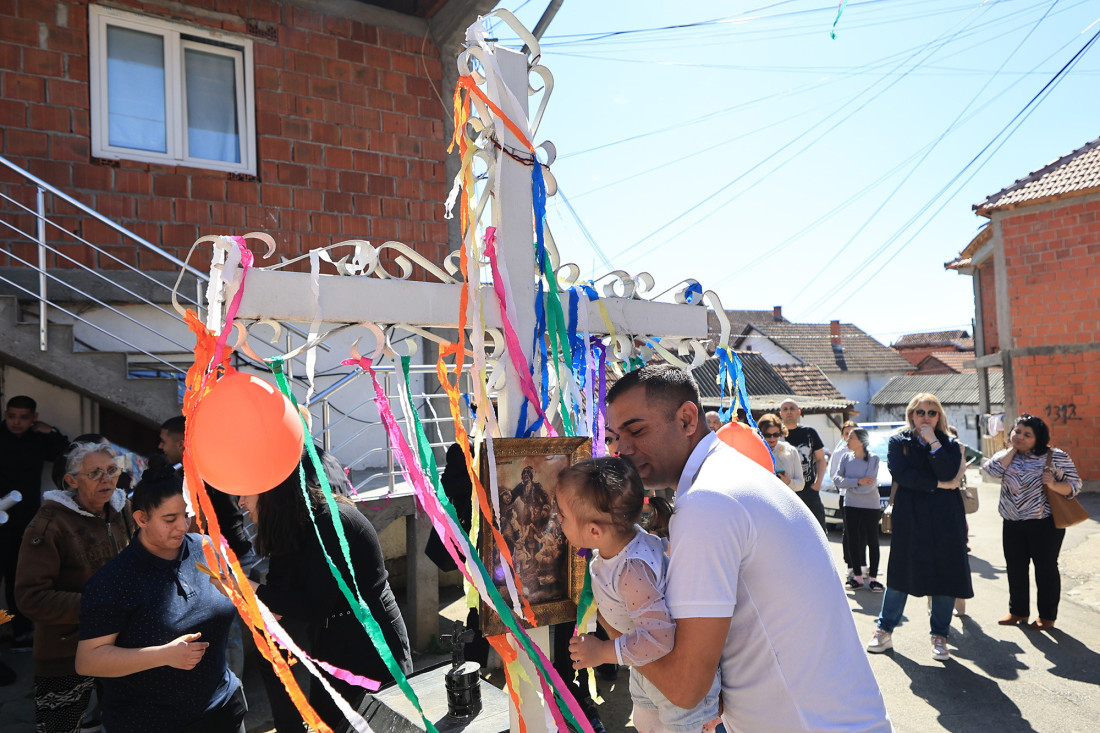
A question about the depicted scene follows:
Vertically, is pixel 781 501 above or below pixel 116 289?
below

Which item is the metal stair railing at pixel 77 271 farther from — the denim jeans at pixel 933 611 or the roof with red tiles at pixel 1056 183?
the roof with red tiles at pixel 1056 183

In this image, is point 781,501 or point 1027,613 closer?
point 781,501

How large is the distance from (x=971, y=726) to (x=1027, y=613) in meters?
2.06

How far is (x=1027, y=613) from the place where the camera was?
18.4 feet

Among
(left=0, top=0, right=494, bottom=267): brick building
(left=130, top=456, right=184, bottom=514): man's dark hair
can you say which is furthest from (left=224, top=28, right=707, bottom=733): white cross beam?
(left=0, top=0, right=494, bottom=267): brick building

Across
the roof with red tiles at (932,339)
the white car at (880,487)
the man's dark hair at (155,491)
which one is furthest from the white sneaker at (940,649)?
the roof with red tiles at (932,339)

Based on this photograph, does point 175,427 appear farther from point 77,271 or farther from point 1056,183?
point 1056,183

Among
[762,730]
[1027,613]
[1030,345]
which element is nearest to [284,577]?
[762,730]

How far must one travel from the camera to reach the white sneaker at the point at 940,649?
499 centimetres

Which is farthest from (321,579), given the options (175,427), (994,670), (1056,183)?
(1056,183)

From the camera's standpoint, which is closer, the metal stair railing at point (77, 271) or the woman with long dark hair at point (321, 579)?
the woman with long dark hair at point (321, 579)

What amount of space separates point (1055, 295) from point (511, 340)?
15876 mm

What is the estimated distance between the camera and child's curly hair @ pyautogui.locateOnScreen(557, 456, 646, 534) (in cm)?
171

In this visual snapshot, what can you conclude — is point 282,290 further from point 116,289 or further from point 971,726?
point 116,289
